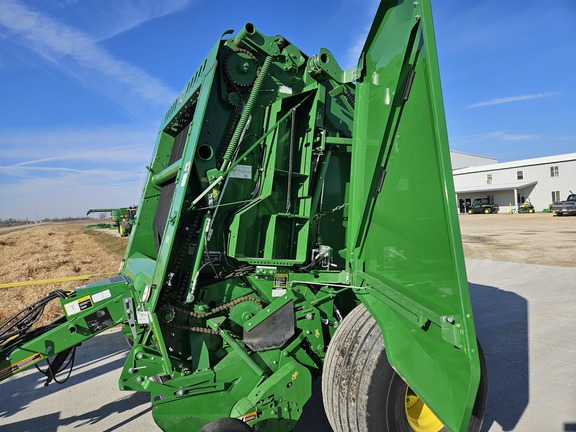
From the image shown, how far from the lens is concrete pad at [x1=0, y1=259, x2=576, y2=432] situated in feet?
10.2

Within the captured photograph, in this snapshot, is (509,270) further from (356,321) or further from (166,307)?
(166,307)

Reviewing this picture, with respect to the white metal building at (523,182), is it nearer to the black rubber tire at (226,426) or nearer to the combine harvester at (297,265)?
the combine harvester at (297,265)

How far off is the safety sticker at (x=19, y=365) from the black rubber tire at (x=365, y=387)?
2.07 m

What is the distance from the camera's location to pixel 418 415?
8.91 feet

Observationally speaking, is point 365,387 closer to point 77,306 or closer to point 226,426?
point 226,426

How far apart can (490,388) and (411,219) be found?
Result: 253cm

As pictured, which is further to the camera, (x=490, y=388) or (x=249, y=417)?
(x=490, y=388)

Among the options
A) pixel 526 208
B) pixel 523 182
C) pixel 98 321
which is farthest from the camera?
pixel 523 182

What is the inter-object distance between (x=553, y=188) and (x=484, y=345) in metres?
40.0

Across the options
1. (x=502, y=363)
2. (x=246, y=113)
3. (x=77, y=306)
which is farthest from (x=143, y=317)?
(x=502, y=363)

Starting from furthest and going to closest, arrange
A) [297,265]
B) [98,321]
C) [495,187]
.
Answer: [495,187], [297,265], [98,321]

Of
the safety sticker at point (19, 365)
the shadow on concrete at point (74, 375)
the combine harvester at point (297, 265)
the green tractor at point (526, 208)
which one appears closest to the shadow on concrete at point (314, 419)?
the combine harvester at point (297, 265)

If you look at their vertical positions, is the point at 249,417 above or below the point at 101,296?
below

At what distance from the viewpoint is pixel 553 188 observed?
119ft
